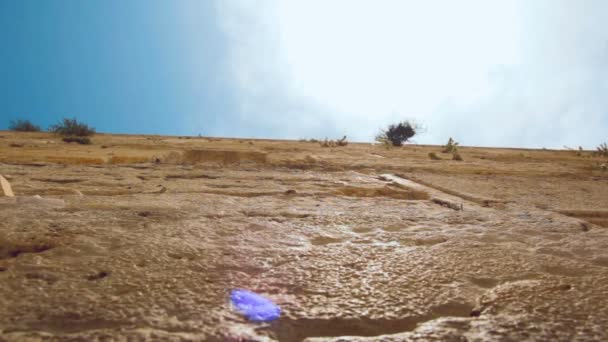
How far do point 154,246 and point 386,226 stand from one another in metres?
0.67

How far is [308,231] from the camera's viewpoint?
3.63ft

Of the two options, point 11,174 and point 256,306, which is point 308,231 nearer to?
point 256,306

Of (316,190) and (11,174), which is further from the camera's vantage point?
(11,174)

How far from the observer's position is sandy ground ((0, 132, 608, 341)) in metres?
0.58

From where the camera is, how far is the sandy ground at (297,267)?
1.90 feet

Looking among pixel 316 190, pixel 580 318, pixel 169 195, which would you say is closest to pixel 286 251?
pixel 580 318

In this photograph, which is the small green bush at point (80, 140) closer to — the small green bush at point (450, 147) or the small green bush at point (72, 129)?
the small green bush at point (72, 129)

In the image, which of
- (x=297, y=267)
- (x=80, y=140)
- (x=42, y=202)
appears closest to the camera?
(x=297, y=267)

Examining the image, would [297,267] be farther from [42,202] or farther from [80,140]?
[80,140]

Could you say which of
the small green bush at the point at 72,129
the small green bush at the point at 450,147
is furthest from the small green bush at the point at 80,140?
the small green bush at the point at 450,147

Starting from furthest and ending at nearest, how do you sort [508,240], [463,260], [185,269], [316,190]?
[316,190], [508,240], [463,260], [185,269]

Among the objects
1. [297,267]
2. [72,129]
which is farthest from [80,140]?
[297,267]

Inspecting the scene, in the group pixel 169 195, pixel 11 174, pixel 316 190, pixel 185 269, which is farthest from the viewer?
pixel 11 174

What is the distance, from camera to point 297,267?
808 mm
